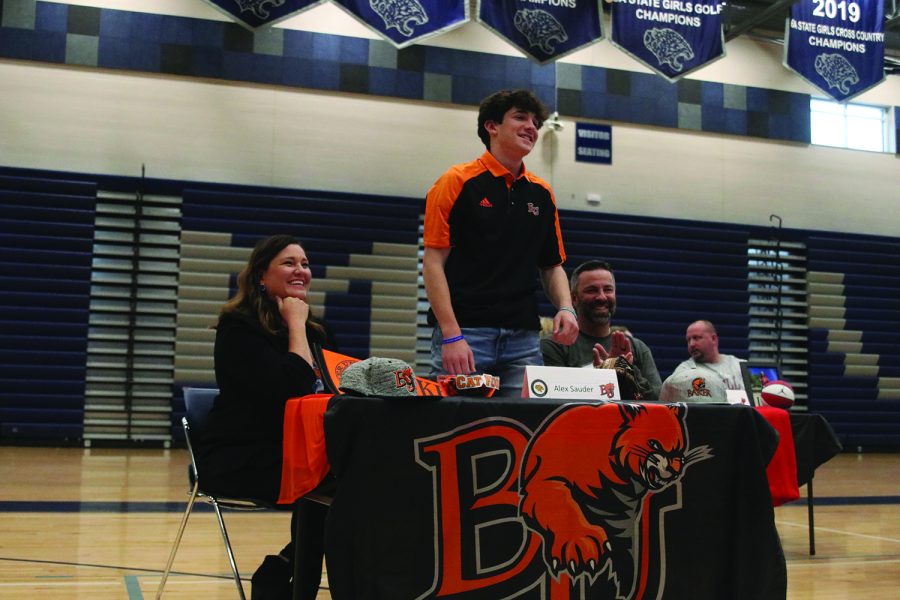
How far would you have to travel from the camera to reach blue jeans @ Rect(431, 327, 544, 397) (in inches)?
101

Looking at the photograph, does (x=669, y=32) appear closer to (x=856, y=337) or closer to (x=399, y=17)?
(x=399, y=17)

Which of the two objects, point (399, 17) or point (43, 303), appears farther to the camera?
point (43, 303)

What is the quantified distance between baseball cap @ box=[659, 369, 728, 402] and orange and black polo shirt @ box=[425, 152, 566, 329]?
0.48m

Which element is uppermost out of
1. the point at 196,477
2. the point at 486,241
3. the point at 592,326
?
the point at 486,241

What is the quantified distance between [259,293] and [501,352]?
0.77m

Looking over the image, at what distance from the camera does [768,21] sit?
36.4 feet

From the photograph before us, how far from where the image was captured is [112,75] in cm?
914

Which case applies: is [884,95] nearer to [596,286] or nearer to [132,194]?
[132,194]

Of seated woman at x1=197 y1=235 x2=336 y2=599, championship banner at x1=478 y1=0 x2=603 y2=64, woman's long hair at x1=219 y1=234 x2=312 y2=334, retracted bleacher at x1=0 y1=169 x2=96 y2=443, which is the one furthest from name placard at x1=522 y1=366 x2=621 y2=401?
retracted bleacher at x1=0 y1=169 x2=96 y2=443

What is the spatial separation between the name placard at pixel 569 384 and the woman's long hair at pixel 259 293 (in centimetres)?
85

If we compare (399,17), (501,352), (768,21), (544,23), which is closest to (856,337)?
(768,21)

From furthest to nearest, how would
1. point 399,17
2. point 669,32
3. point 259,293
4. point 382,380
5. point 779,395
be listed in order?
point 669,32 < point 399,17 < point 779,395 < point 259,293 < point 382,380

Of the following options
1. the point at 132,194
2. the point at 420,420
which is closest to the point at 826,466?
the point at 132,194

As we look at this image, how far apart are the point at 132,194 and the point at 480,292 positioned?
7.46 meters
